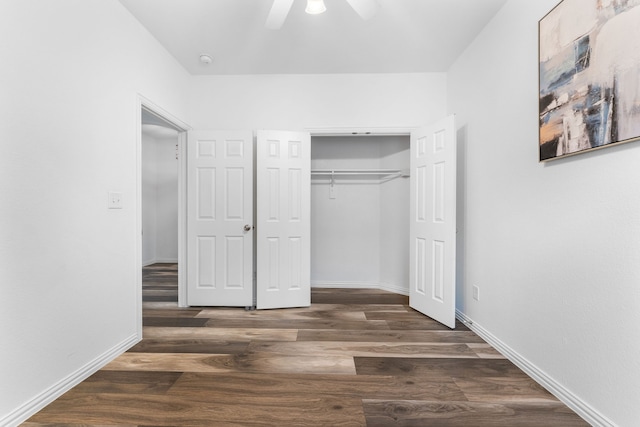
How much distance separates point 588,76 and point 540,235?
922 millimetres

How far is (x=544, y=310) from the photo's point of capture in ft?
5.85

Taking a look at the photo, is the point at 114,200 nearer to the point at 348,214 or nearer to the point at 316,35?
the point at 316,35

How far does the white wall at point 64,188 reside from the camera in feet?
4.69

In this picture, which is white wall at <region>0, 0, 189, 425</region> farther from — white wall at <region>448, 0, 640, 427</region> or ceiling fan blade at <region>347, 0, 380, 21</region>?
white wall at <region>448, 0, 640, 427</region>

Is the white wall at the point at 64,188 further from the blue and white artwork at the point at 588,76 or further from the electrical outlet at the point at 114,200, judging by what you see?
the blue and white artwork at the point at 588,76

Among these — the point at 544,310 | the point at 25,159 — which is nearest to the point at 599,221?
the point at 544,310

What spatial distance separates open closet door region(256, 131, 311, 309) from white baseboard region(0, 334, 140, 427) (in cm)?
134

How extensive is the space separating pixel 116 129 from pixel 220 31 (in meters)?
1.22

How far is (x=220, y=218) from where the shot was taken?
3168 millimetres

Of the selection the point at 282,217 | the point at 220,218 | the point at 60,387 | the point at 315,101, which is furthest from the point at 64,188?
the point at 315,101

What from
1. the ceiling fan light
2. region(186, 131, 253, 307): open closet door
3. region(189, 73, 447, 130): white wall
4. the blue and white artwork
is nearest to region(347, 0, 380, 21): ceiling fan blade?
the ceiling fan light

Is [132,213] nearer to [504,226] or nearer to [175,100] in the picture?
[175,100]

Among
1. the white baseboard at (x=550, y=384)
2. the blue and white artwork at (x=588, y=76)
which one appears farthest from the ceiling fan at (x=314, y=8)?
the white baseboard at (x=550, y=384)

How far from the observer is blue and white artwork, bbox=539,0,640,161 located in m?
1.26
